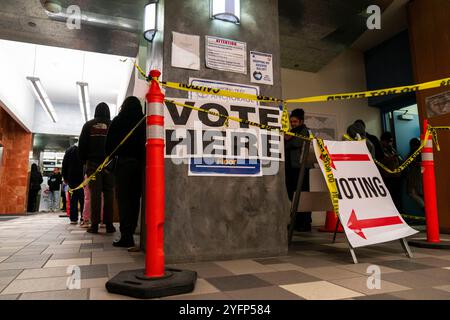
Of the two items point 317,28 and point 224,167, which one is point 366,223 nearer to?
point 224,167

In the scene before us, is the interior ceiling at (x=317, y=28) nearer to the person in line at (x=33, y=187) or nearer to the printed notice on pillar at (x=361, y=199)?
the printed notice on pillar at (x=361, y=199)

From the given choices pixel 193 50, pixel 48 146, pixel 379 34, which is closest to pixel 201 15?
pixel 193 50

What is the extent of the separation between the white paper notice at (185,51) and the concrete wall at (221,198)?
4cm

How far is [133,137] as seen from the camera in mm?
3123

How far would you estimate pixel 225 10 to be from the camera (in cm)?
267

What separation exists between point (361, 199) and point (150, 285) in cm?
180

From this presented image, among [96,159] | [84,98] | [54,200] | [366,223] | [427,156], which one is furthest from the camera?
[54,200]

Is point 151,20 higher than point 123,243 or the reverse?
higher

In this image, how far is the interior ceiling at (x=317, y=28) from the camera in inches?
164

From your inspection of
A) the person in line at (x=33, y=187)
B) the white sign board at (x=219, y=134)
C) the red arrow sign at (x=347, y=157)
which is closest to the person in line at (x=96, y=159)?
the white sign board at (x=219, y=134)

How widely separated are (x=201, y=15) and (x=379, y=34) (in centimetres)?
467

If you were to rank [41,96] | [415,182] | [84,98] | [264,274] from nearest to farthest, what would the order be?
[264,274] → [415,182] → [41,96] → [84,98]

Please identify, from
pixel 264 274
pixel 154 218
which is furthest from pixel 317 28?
pixel 154 218
